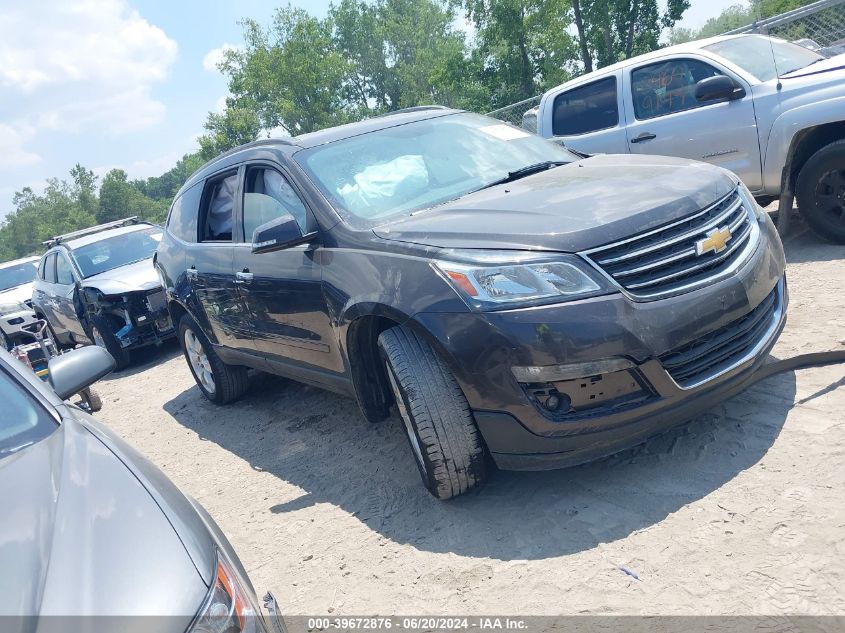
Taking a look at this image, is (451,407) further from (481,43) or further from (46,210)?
(46,210)

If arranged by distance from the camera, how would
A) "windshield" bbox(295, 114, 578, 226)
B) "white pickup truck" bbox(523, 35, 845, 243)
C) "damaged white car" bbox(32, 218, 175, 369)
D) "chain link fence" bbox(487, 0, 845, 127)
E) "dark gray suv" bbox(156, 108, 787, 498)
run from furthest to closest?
"damaged white car" bbox(32, 218, 175, 369)
"chain link fence" bbox(487, 0, 845, 127)
"white pickup truck" bbox(523, 35, 845, 243)
"windshield" bbox(295, 114, 578, 226)
"dark gray suv" bbox(156, 108, 787, 498)

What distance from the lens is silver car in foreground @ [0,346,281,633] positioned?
1.59 m

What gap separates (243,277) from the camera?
4.71 metres

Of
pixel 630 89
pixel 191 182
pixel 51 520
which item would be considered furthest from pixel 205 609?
pixel 630 89

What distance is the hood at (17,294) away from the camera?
47.8 feet

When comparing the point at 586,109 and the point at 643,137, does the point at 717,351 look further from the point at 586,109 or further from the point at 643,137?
the point at 586,109

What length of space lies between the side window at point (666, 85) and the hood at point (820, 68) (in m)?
0.59

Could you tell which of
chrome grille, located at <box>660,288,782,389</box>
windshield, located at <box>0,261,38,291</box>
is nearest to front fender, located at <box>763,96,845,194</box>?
chrome grille, located at <box>660,288,782,389</box>

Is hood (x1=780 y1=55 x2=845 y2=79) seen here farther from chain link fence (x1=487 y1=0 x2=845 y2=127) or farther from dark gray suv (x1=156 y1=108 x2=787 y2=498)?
dark gray suv (x1=156 y1=108 x2=787 y2=498)

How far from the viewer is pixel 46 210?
94.1 m

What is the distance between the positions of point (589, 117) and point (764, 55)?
63.7 inches

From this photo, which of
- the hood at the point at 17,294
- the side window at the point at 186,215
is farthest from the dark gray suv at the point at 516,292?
the hood at the point at 17,294

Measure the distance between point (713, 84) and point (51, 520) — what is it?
18.7ft

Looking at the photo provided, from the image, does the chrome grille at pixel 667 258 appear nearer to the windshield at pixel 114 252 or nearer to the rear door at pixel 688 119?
the rear door at pixel 688 119
